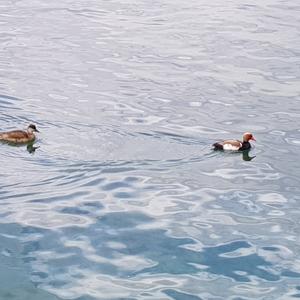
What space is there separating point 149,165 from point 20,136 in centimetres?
197

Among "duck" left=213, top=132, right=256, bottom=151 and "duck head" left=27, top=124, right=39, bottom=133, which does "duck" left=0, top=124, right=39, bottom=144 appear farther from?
"duck" left=213, top=132, right=256, bottom=151

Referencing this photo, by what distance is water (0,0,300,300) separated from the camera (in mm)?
10672

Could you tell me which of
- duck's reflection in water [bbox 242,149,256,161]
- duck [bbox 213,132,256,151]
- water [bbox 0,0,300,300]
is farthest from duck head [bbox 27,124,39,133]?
duck's reflection in water [bbox 242,149,256,161]

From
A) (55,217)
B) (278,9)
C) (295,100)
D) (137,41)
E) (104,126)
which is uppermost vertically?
(278,9)

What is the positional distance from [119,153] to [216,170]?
138cm

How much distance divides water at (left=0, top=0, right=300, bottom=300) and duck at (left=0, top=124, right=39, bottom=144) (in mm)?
144

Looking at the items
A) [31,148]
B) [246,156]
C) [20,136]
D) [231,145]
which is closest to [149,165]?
[231,145]

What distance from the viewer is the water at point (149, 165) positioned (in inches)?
420

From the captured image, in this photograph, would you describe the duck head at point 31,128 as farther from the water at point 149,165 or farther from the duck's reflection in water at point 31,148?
the duck's reflection in water at point 31,148

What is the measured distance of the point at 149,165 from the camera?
13734 millimetres

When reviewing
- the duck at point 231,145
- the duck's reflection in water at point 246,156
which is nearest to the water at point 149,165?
the duck's reflection in water at point 246,156

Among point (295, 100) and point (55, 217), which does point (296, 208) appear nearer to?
point (55, 217)

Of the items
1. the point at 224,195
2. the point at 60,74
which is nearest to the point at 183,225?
the point at 224,195

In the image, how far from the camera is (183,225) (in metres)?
12.0
